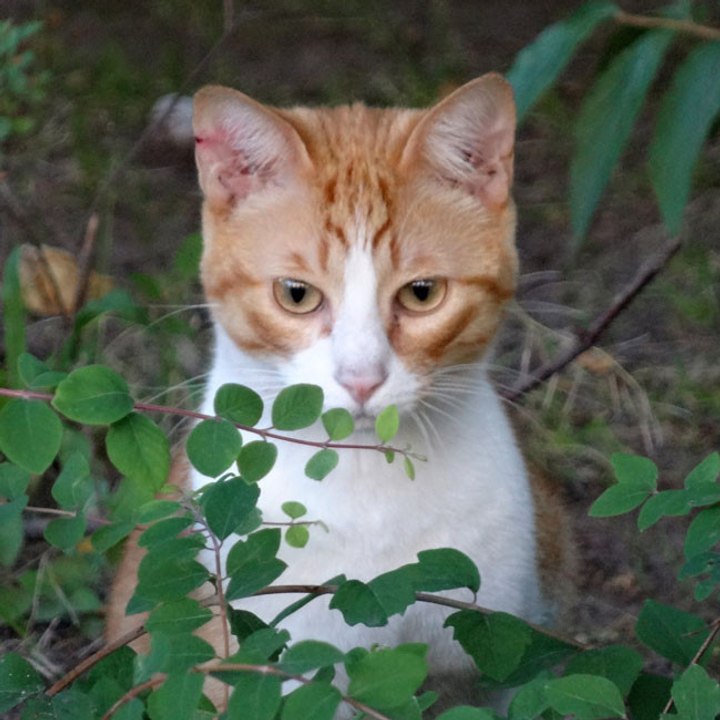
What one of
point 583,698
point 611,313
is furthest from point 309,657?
point 611,313

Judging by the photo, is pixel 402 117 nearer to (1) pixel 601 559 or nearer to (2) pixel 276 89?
(1) pixel 601 559

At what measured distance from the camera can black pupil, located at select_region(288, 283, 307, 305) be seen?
2.21 m

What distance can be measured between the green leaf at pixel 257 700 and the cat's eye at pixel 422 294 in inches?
37.8

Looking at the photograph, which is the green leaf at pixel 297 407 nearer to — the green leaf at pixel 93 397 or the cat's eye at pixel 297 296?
the green leaf at pixel 93 397

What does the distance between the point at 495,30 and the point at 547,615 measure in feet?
10.1

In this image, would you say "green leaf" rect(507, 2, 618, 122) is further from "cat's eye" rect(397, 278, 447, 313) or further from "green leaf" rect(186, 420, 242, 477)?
"cat's eye" rect(397, 278, 447, 313)

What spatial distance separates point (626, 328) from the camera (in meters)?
3.93

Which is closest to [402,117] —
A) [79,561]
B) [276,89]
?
[79,561]

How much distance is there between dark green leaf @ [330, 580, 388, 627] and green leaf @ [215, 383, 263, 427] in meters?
0.23

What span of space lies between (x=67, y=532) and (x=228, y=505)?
38cm

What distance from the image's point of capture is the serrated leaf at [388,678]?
136 cm

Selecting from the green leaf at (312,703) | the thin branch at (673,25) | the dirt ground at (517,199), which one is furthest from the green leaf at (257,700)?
the dirt ground at (517,199)

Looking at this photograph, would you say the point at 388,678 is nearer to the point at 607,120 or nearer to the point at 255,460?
the point at 255,460

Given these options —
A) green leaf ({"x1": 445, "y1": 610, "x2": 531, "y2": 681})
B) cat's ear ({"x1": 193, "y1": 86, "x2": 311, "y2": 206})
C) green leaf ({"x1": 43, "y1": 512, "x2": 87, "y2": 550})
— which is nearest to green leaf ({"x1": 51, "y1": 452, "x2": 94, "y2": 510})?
green leaf ({"x1": 43, "y1": 512, "x2": 87, "y2": 550})
